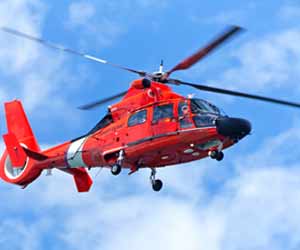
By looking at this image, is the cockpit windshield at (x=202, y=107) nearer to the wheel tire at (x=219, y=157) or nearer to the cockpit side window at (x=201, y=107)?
the cockpit side window at (x=201, y=107)

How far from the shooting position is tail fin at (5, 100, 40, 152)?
51531 mm

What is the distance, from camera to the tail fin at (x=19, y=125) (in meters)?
51.5

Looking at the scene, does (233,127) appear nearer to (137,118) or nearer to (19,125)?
(137,118)

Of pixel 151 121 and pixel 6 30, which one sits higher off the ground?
pixel 6 30

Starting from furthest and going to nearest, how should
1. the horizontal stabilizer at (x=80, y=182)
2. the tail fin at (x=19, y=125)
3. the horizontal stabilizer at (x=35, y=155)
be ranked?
the tail fin at (x=19, y=125), the horizontal stabilizer at (x=80, y=182), the horizontal stabilizer at (x=35, y=155)

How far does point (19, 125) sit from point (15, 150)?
112 inches

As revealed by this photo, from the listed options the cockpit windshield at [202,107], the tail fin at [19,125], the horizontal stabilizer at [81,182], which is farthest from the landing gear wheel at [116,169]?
the tail fin at [19,125]

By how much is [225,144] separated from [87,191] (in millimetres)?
9941

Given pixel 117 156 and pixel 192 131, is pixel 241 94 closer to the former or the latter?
pixel 192 131

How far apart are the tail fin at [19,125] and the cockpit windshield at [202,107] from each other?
12119mm

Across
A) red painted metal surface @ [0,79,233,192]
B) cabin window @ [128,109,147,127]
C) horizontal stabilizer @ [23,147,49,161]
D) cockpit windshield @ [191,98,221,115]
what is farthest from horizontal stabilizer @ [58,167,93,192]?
cockpit windshield @ [191,98,221,115]

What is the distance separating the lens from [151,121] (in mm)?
43188

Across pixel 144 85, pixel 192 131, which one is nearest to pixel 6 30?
pixel 144 85

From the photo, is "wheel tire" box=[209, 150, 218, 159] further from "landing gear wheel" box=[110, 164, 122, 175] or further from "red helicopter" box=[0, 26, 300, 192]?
"landing gear wheel" box=[110, 164, 122, 175]
